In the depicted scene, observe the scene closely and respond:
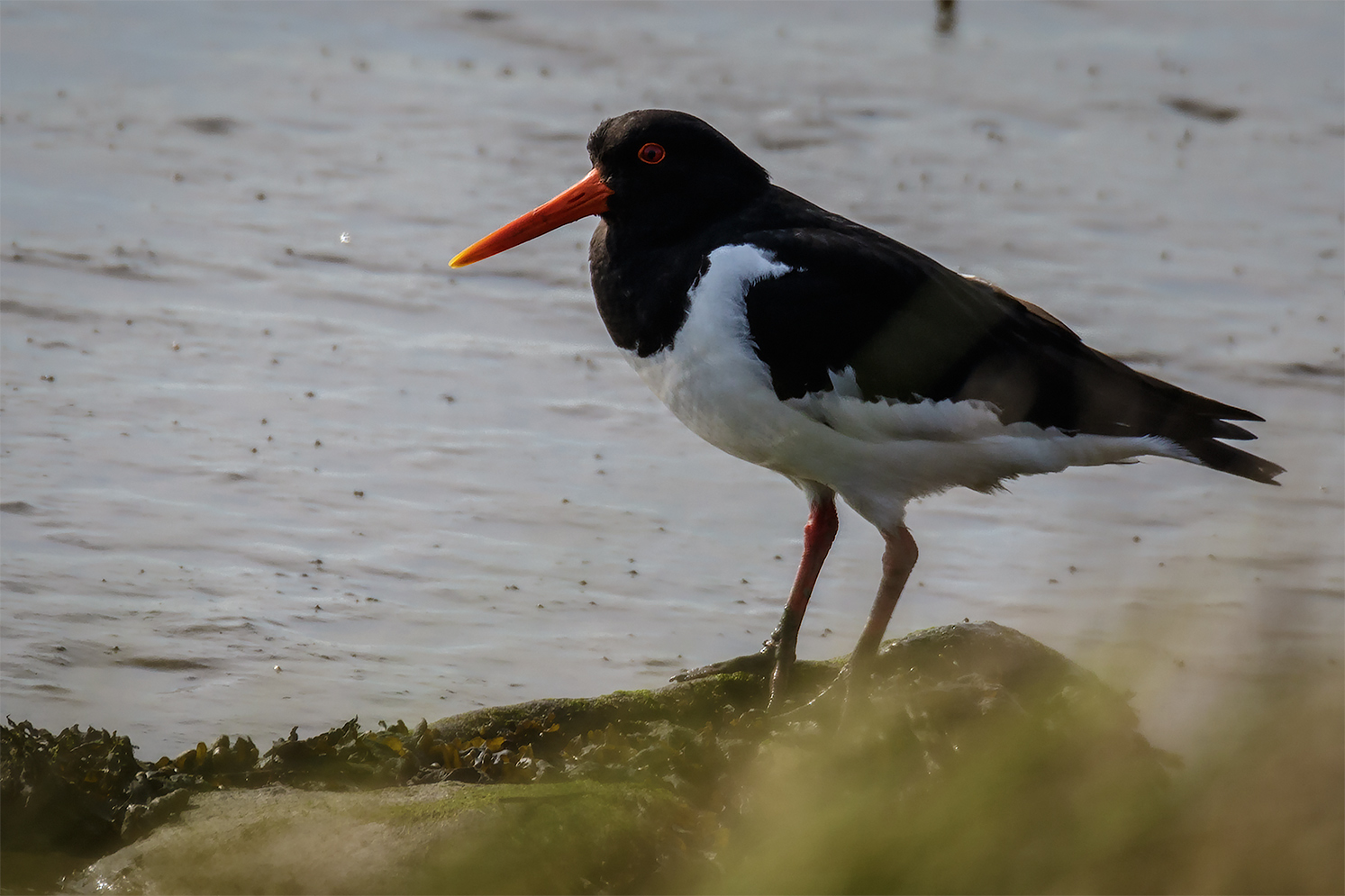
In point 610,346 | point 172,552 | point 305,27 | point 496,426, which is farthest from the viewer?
point 305,27

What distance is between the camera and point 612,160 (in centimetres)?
513

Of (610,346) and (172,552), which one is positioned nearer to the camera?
(172,552)

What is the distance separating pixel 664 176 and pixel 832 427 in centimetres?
100

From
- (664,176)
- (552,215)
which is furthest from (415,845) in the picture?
(552,215)

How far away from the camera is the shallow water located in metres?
5.42

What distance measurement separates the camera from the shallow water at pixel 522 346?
17.8 ft

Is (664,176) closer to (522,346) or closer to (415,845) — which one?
(415,845)

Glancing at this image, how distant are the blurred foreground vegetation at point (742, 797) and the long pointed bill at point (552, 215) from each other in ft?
5.22

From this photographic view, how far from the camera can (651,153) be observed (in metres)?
5.05

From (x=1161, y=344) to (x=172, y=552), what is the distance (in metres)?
5.50

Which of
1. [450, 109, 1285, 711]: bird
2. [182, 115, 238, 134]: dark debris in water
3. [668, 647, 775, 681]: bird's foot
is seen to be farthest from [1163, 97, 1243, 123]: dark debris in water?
[668, 647, 775, 681]: bird's foot

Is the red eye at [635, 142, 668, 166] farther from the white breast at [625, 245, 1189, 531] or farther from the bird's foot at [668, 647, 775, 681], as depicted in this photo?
the bird's foot at [668, 647, 775, 681]

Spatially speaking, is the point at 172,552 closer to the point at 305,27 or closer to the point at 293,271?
the point at 293,271

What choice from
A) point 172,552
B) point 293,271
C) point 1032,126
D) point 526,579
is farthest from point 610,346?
point 1032,126
